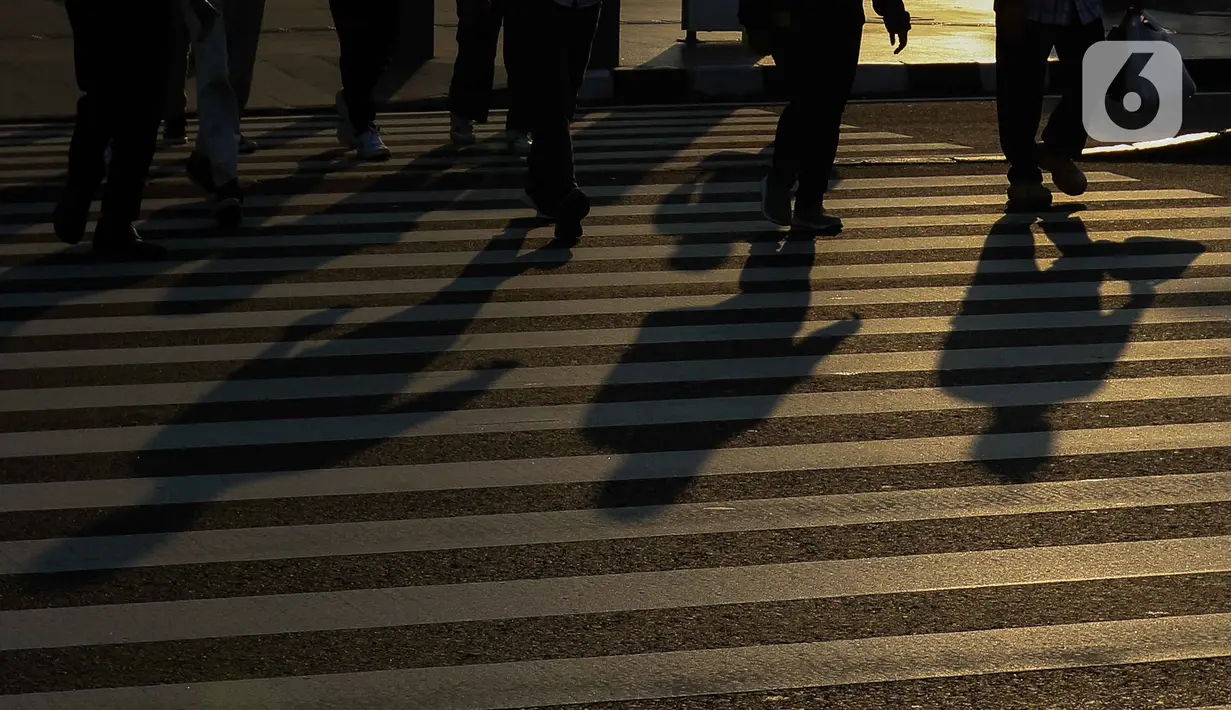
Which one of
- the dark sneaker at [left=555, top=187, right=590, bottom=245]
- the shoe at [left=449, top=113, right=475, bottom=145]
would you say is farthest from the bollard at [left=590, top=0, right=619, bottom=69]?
the dark sneaker at [left=555, top=187, right=590, bottom=245]

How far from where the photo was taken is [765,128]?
11977mm

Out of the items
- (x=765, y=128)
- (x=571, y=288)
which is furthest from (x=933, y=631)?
(x=765, y=128)

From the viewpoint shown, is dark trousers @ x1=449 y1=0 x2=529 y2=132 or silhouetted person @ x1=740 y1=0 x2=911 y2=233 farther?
dark trousers @ x1=449 y1=0 x2=529 y2=132

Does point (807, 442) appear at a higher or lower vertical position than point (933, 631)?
lower

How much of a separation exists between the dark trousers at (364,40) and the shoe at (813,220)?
3.20 metres

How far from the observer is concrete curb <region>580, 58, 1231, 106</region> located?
14.0 meters

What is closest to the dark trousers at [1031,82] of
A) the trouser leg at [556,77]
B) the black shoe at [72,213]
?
the trouser leg at [556,77]

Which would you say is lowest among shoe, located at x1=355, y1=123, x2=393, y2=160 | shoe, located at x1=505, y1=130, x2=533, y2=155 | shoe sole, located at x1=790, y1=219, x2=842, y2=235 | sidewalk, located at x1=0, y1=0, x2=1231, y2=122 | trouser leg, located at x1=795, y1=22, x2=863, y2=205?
sidewalk, located at x1=0, y1=0, x2=1231, y2=122

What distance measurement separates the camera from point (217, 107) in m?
8.32

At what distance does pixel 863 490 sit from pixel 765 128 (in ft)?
24.8

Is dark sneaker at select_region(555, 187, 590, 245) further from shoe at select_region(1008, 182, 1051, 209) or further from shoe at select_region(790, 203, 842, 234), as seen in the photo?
shoe at select_region(1008, 182, 1051, 209)

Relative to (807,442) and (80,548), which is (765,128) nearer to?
(807,442)

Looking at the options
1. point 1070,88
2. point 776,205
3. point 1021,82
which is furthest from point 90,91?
point 1070,88

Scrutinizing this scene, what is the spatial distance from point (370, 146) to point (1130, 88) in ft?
14.0
